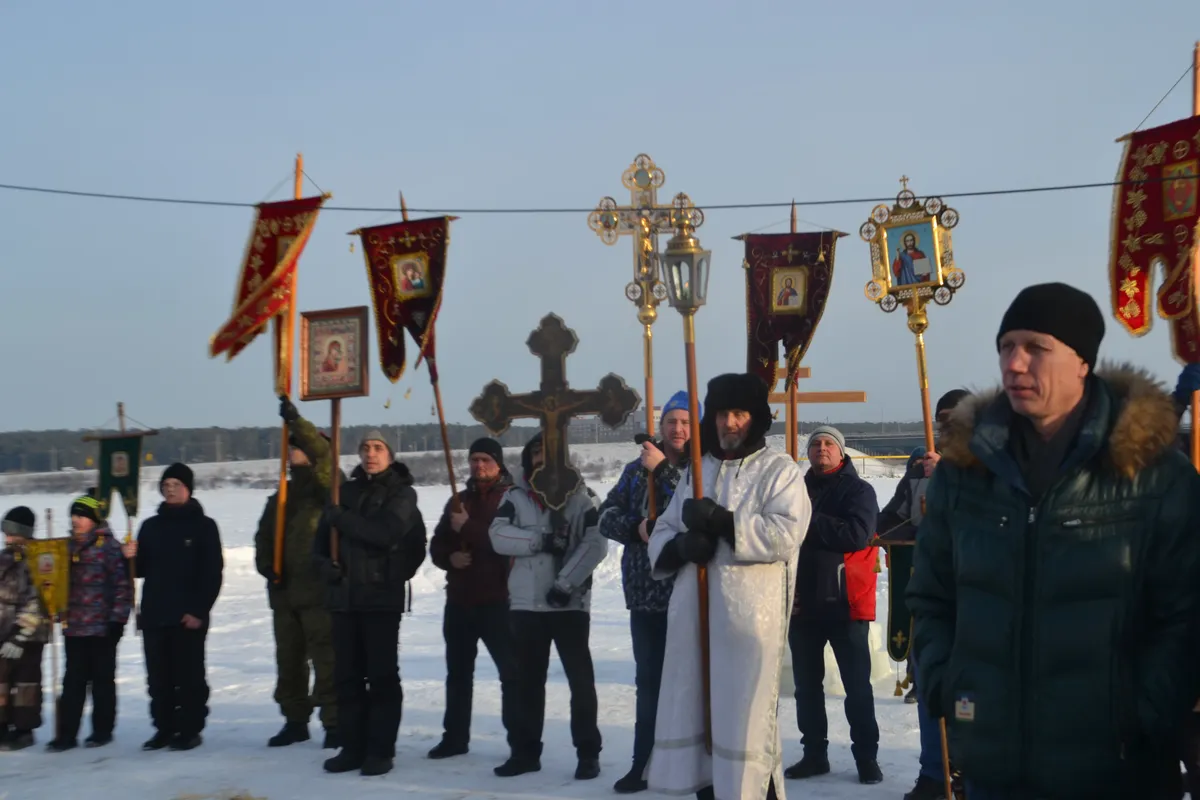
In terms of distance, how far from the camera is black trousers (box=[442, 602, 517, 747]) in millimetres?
7348

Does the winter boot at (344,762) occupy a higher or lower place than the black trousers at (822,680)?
lower

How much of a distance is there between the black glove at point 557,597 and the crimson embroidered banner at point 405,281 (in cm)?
178

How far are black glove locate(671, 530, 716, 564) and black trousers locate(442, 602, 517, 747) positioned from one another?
2.45m

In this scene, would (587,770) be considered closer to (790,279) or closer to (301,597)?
(301,597)

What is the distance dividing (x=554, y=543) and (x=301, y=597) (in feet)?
6.41

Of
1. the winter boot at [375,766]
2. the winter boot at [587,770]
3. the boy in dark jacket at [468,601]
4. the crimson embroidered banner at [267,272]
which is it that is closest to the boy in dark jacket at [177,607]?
the crimson embroidered banner at [267,272]

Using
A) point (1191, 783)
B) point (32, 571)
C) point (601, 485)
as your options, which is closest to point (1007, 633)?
point (1191, 783)

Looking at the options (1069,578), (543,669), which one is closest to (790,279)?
(543,669)

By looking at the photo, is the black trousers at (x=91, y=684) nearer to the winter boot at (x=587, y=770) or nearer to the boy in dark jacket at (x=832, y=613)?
the winter boot at (x=587, y=770)

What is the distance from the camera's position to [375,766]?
6.91 metres

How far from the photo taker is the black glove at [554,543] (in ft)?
22.5

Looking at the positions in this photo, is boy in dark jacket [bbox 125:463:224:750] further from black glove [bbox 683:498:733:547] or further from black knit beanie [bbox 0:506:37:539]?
black glove [bbox 683:498:733:547]

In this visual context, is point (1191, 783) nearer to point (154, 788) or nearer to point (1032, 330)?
point (1032, 330)

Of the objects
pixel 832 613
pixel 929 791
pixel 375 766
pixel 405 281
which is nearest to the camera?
pixel 929 791
